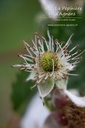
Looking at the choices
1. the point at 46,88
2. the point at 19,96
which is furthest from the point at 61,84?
the point at 19,96

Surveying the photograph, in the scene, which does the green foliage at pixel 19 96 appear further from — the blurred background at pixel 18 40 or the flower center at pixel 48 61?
the flower center at pixel 48 61

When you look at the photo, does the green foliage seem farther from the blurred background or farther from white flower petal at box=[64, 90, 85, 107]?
white flower petal at box=[64, 90, 85, 107]

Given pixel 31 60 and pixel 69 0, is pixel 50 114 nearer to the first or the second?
pixel 31 60

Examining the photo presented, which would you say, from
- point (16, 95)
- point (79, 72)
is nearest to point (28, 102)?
point (16, 95)

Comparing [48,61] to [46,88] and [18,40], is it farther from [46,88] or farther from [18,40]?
[18,40]

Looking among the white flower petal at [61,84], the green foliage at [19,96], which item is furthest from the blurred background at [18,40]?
the white flower petal at [61,84]
